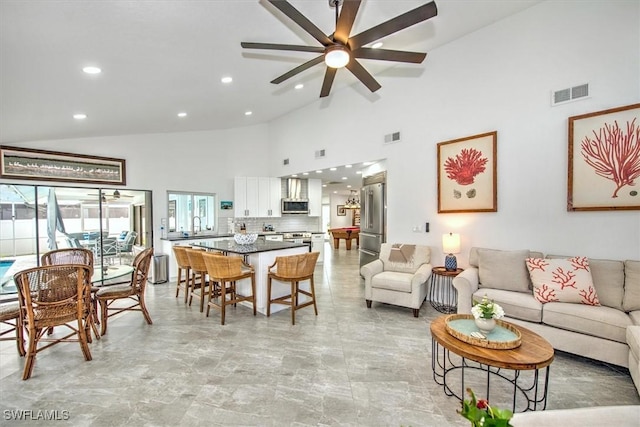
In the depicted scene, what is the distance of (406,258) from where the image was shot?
457 centimetres

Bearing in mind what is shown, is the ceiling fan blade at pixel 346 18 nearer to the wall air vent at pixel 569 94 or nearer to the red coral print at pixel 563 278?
the wall air vent at pixel 569 94

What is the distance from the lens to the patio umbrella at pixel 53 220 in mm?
5285

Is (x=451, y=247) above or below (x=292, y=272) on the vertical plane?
above

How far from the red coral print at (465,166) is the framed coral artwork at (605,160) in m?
0.99

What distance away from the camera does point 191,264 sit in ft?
14.6

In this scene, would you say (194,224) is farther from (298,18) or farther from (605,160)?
(605,160)

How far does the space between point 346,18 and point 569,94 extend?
9.66ft

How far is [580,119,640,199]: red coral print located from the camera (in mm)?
3059

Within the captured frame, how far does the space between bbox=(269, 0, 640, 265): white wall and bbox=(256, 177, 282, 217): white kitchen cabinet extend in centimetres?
316

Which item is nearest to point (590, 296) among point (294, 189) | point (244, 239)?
point (244, 239)

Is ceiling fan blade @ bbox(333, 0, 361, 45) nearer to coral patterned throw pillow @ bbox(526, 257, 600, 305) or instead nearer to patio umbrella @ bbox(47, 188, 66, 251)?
coral patterned throw pillow @ bbox(526, 257, 600, 305)

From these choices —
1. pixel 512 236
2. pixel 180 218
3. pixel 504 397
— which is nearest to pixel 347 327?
pixel 504 397

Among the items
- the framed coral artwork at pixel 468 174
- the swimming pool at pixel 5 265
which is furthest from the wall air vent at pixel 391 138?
the swimming pool at pixel 5 265

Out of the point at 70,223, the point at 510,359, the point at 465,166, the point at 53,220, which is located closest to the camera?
the point at 510,359
